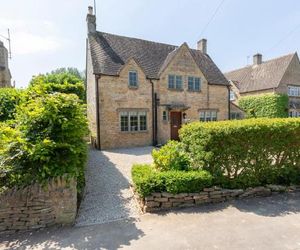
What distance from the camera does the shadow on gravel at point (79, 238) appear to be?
Answer: 13.9 ft

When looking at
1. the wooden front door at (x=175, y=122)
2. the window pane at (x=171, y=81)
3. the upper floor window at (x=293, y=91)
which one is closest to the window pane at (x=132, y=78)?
the window pane at (x=171, y=81)

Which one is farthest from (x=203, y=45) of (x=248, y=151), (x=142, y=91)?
(x=248, y=151)

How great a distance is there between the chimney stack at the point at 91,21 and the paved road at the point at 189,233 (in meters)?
15.7

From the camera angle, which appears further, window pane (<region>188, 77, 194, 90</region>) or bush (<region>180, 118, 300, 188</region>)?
window pane (<region>188, 77, 194, 90</region>)

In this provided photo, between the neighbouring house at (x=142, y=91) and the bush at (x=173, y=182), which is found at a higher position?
the neighbouring house at (x=142, y=91)

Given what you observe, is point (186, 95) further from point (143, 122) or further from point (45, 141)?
point (45, 141)

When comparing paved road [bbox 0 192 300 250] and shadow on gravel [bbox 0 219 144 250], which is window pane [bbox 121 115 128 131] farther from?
shadow on gravel [bbox 0 219 144 250]

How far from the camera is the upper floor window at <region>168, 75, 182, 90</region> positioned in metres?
16.8

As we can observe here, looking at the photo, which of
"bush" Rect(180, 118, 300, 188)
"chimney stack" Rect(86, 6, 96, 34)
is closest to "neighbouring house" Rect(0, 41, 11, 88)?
"chimney stack" Rect(86, 6, 96, 34)

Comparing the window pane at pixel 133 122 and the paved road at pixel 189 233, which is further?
the window pane at pixel 133 122

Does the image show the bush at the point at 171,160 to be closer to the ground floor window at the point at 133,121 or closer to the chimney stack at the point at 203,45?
the ground floor window at the point at 133,121

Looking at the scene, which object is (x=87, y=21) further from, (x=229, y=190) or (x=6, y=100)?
(x=229, y=190)

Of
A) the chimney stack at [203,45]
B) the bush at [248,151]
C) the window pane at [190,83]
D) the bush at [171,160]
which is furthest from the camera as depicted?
the chimney stack at [203,45]

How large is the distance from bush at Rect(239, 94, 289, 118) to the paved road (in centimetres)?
2212
